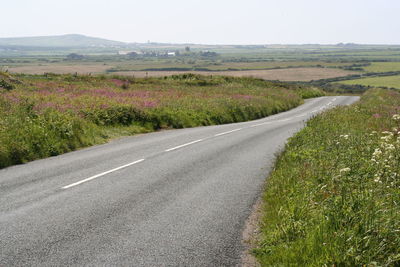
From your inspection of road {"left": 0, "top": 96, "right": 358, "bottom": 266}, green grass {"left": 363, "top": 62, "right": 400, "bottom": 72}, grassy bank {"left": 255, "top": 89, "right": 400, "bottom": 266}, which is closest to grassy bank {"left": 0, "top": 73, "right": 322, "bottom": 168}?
road {"left": 0, "top": 96, "right": 358, "bottom": 266}

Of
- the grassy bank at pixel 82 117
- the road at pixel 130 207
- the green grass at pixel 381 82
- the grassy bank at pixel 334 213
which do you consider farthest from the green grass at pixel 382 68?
the grassy bank at pixel 334 213

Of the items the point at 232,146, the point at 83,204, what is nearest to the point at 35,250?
the point at 83,204

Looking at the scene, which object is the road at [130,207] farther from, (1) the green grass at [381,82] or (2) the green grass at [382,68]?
(2) the green grass at [382,68]

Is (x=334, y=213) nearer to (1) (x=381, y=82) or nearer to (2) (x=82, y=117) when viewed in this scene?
(2) (x=82, y=117)

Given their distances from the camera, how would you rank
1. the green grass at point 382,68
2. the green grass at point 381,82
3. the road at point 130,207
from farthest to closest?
the green grass at point 382,68 → the green grass at point 381,82 → the road at point 130,207

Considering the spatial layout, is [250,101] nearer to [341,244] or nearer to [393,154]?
[393,154]

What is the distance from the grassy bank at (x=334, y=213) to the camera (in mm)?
5238

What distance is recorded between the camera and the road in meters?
6.04

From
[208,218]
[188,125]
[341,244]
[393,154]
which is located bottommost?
[188,125]

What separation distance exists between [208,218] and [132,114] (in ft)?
51.3

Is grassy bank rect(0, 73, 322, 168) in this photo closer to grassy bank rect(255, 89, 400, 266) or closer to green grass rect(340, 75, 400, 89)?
grassy bank rect(255, 89, 400, 266)

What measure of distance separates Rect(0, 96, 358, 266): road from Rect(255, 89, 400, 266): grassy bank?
0.72 meters

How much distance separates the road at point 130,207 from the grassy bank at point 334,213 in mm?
717

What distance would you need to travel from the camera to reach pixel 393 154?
7.59 metres
